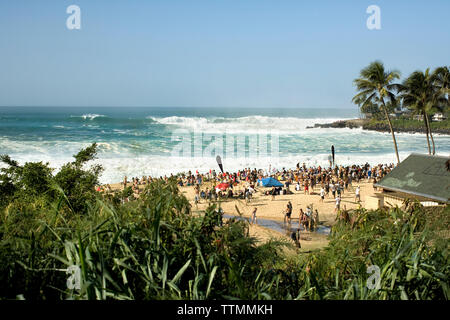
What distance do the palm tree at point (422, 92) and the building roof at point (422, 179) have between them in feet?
45.2

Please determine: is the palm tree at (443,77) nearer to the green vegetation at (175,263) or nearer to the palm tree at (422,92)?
the palm tree at (422,92)

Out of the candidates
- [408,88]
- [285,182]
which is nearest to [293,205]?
[285,182]

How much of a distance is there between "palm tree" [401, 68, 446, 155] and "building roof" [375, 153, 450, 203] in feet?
45.2

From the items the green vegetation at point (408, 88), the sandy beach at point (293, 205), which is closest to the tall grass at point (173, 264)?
the sandy beach at point (293, 205)

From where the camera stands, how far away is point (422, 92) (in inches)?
997

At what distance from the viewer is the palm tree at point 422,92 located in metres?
25.1

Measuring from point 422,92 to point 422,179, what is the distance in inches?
612

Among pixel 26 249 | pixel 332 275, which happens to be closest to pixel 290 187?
pixel 332 275

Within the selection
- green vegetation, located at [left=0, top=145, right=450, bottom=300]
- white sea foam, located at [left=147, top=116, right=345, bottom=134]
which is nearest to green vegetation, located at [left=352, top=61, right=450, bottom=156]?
green vegetation, located at [left=0, top=145, right=450, bottom=300]

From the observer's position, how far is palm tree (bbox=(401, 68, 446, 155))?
25125 millimetres

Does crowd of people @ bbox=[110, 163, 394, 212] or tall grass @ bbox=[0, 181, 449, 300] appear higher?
tall grass @ bbox=[0, 181, 449, 300]

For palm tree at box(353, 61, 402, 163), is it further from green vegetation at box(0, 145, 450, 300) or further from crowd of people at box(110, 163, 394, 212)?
green vegetation at box(0, 145, 450, 300)

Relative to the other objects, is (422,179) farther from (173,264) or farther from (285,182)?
(173,264)
